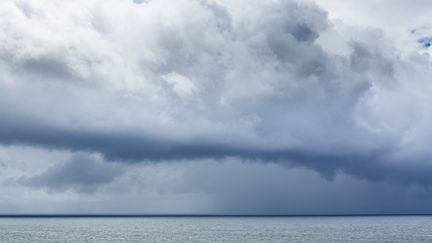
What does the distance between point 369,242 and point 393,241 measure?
852 centimetres

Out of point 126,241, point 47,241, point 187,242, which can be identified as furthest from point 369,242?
point 47,241

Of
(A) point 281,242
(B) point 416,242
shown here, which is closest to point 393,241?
(B) point 416,242

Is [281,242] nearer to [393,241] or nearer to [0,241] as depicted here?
[393,241]

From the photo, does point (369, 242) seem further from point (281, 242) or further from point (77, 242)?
point (77, 242)

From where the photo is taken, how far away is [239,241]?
6363 inches

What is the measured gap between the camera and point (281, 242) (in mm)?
154125

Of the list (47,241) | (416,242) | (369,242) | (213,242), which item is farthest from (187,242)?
(416,242)

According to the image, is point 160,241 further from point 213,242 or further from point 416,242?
point 416,242

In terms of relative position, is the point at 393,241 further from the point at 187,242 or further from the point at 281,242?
the point at 187,242

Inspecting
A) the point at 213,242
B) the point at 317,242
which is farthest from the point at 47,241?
the point at 317,242

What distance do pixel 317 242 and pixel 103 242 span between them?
6605 centimetres

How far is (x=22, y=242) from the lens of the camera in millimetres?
153125

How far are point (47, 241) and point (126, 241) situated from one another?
79.8ft

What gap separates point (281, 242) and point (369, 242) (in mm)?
26840
